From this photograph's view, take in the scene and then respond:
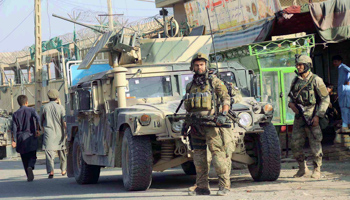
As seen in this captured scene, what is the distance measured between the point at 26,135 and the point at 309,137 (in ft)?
18.9

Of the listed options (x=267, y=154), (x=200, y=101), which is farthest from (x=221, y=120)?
(x=267, y=154)

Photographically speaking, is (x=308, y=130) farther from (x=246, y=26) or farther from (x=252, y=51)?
(x=246, y=26)

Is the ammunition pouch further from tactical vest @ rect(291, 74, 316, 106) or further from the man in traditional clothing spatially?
the man in traditional clothing

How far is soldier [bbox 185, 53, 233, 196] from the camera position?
764cm

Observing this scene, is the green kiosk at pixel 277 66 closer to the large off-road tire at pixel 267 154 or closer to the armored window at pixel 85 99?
the armored window at pixel 85 99

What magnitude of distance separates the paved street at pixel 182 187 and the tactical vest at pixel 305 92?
1.10 m

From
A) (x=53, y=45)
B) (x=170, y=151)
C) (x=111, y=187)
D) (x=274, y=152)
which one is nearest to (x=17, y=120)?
(x=111, y=187)

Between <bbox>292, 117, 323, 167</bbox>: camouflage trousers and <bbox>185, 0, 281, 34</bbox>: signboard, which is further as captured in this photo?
<bbox>185, 0, 281, 34</bbox>: signboard

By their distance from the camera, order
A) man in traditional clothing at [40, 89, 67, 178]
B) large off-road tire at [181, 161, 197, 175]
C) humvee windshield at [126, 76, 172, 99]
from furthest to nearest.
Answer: man in traditional clothing at [40, 89, 67, 178] < large off-road tire at [181, 161, 197, 175] < humvee windshield at [126, 76, 172, 99]

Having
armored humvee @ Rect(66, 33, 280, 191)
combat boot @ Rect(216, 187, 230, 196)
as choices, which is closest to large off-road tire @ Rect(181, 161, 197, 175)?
armored humvee @ Rect(66, 33, 280, 191)

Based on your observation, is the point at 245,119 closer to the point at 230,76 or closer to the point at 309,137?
the point at 309,137

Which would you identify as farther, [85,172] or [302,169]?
[85,172]

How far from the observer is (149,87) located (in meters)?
9.97

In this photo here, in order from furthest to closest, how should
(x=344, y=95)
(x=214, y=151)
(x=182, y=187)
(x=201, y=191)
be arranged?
1. (x=344, y=95)
2. (x=182, y=187)
3. (x=201, y=191)
4. (x=214, y=151)
